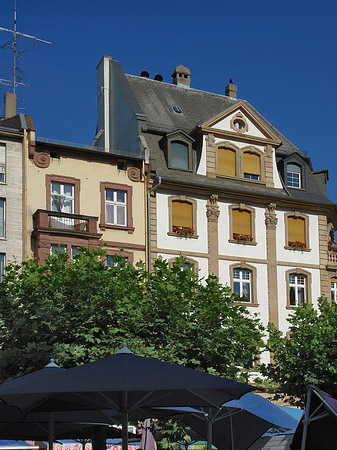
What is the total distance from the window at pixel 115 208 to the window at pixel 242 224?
16.4ft

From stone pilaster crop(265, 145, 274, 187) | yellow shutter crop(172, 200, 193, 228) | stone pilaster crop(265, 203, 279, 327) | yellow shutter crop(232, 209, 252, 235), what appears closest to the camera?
yellow shutter crop(172, 200, 193, 228)

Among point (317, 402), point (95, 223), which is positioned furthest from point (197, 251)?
point (317, 402)

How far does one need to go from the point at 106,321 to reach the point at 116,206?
1167 cm

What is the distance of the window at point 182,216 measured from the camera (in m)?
34.7

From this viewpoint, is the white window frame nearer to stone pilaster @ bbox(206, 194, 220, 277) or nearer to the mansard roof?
stone pilaster @ bbox(206, 194, 220, 277)

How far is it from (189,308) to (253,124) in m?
16.3

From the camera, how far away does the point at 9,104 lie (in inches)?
1453

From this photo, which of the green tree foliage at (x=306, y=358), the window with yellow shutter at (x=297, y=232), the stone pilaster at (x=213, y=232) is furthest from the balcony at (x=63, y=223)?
the window with yellow shutter at (x=297, y=232)

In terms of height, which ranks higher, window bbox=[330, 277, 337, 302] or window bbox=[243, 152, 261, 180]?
window bbox=[243, 152, 261, 180]

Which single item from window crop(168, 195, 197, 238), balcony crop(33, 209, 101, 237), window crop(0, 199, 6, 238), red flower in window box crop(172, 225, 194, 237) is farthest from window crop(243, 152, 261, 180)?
window crop(0, 199, 6, 238)

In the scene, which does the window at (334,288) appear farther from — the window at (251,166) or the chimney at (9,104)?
the chimney at (9,104)

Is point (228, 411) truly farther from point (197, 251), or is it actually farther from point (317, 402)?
point (197, 251)

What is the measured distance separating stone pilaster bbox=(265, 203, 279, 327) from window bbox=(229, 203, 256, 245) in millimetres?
798

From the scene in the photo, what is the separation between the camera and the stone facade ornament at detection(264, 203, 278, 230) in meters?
36.9
